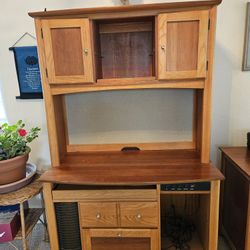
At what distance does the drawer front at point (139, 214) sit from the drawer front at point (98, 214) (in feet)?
0.19

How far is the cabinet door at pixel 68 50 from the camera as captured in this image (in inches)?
55.4

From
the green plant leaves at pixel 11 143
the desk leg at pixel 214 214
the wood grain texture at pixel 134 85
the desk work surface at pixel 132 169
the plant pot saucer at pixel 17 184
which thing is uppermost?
the wood grain texture at pixel 134 85

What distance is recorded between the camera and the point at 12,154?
1586mm

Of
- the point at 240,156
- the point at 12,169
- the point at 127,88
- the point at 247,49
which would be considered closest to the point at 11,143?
the point at 12,169

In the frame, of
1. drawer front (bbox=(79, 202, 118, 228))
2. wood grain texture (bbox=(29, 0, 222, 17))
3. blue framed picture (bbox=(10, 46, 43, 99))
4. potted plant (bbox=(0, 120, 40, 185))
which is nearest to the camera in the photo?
wood grain texture (bbox=(29, 0, 222, 17))

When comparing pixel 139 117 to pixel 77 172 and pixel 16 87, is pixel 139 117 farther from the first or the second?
pixel 16 87

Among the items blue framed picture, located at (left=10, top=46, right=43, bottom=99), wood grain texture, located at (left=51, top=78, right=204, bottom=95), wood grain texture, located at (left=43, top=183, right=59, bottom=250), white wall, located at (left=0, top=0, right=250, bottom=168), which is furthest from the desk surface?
blue framed picture, located at (left=10, top=46, right=43, bottom=99)

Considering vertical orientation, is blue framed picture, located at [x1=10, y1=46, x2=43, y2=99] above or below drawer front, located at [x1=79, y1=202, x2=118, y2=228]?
above

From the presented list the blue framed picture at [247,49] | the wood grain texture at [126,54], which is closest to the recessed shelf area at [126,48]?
the wood grain texture at [126,54]

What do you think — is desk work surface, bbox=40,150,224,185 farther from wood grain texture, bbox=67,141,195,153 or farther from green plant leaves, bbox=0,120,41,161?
green plant leaves, bbox=0,120,41,161

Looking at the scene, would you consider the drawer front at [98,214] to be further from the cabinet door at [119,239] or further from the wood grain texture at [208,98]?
the wood grain texture at [208,98]

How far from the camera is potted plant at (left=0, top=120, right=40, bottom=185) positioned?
1.55 m

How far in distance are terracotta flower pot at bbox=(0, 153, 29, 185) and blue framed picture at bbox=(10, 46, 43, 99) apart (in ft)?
1.97

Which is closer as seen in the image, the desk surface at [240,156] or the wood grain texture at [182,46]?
the wood grain texture at [182,46]
